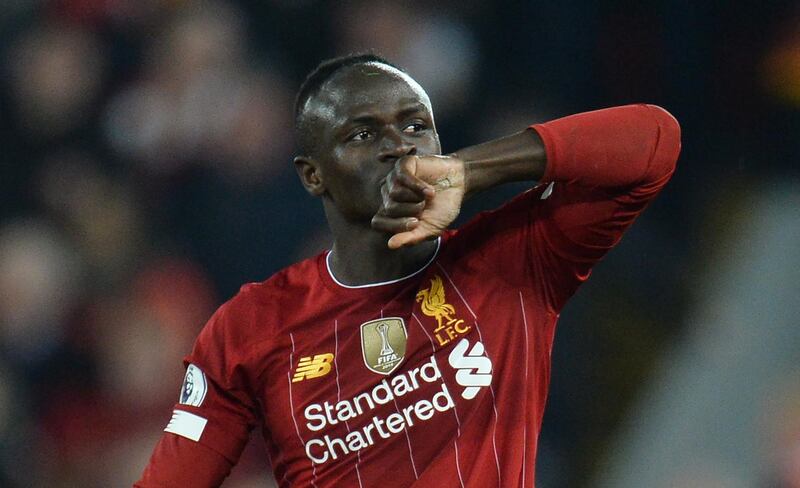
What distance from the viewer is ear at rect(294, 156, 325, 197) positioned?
8.55 feet

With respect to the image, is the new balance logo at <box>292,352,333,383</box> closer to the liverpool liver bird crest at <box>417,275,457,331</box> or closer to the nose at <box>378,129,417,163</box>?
the liverpool liver bird crest at <box>417,275,457,331</box>

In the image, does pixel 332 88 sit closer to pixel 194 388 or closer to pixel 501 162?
pixel 501 162

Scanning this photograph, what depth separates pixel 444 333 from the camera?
237cm

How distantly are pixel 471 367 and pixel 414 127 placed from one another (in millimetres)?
548

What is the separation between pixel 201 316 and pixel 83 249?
633mm

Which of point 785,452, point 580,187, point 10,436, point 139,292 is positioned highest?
point 580,187

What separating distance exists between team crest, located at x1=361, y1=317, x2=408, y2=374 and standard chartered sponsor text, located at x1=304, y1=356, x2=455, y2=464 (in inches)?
1.5

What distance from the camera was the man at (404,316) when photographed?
7.24ft

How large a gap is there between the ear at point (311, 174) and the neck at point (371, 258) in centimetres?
12

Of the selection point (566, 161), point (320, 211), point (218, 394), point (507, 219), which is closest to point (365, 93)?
point (507, 219)

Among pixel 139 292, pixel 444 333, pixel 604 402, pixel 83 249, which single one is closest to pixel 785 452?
pixel 604 402

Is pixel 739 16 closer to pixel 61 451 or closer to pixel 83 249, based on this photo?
pixel 83 249

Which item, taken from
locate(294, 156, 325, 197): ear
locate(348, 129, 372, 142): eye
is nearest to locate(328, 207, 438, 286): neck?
locate(294, 156, 325, 197): ear

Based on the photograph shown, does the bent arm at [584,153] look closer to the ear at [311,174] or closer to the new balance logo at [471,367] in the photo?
the new balance logo at [471,367]
